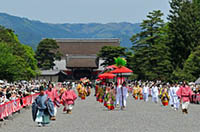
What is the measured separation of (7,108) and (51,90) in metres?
1.86

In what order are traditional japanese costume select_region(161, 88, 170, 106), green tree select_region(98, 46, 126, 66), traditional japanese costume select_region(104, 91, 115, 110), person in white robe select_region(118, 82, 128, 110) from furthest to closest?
→ green tree select_region(98, 46, 126, 66) → traditional japanese costume select_region(161, 88, 170, 106) → person in white robe select_region(118, 82, 128, 110) → traditional japanese costume select_region(104, 91, 115, 110)

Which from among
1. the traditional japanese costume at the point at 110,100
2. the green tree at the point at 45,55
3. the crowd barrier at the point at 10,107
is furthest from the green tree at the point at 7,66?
the green tree at the point at 45,55

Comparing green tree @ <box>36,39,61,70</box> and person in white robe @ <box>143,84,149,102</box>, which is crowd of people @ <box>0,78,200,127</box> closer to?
person in white robe @ <box>143,84,149,102</box>

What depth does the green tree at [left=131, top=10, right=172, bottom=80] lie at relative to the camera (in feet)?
160

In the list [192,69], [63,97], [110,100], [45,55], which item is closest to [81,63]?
[45,55]

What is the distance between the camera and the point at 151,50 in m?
53.6

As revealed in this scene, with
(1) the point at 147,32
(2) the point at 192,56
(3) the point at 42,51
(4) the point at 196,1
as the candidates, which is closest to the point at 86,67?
(3) the point at 42,51

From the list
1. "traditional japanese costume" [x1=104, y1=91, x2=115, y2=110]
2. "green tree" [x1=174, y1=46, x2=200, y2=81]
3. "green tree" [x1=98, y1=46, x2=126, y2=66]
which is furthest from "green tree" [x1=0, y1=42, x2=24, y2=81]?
"green tree" [x1=98, y1=46, x2=126, y2=66]

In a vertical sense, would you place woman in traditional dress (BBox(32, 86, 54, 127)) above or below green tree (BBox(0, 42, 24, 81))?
below

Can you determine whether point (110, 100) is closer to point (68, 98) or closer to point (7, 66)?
point (68, 98)

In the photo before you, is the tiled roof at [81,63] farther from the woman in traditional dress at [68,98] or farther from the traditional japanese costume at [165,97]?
the woman in traditional dress at [68,98]

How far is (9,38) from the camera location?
49.1 metres

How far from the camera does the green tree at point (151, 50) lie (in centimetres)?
4884

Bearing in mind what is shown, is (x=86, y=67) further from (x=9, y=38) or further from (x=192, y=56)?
(x=192, y=56)
